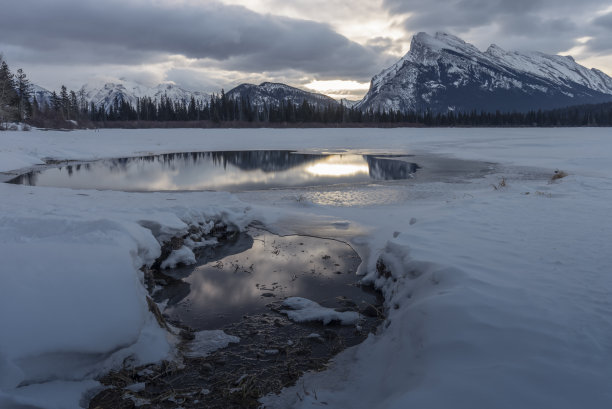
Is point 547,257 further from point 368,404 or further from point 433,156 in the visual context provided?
point 433,156

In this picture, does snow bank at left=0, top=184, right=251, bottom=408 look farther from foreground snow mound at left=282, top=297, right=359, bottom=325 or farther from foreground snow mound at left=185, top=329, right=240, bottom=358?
foreground snow mound at left=282, top=297, right=359, bottom=325

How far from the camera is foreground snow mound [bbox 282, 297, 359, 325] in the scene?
674 centimetres

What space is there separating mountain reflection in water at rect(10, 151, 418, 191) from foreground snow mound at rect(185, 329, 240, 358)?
44.0ft

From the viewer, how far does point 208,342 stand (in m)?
6.07

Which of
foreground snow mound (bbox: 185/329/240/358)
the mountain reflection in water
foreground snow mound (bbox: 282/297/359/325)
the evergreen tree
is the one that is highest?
the evergreen tree

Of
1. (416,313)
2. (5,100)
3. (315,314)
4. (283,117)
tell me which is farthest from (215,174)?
(283,117)

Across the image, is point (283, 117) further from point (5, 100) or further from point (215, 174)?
point (215, 174)

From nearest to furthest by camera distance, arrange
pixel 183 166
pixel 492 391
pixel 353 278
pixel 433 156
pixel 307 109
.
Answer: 1. pixel 492 391
2. pixel 353 278
3. pixel 183 166
4. pixel 433 156
5. pixel 307 109

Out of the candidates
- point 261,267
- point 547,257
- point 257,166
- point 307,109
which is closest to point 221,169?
point 257,166

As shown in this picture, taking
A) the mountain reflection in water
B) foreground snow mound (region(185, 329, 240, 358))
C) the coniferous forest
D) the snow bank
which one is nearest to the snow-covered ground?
the snow bank

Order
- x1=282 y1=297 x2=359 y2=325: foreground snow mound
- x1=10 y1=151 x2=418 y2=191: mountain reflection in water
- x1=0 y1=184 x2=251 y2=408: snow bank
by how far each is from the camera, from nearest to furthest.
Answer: x1=0 y1=184 x2=251 y2=408: snow bank < x1=282 y1=297 x2=359 y2=325: foreground snow mound < x1=10 y1=151 x2=418 y2=191: mountain reflection in water

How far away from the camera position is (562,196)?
12586 mm

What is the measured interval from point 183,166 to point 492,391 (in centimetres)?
2918

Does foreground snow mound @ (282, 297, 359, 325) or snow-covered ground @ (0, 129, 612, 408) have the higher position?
snow-covered ground @ (0, 129, 612, 408)
